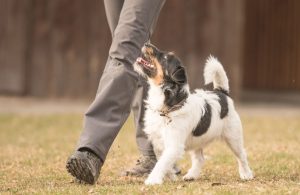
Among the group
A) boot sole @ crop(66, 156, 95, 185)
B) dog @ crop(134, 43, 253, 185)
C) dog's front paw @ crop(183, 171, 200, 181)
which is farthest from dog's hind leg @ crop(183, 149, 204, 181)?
boot sole @ crop(66, 156, 95, 185)

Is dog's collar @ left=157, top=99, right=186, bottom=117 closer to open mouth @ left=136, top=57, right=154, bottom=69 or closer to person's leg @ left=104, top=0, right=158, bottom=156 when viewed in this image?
open mouth @ left=136, top=57, right=154, bottom=69

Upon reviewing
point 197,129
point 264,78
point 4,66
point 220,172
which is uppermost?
point 197,129

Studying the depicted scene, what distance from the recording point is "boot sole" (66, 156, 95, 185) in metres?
6.01

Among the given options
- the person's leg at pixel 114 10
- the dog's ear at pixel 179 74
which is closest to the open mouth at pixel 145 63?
the dog's ear at pixel 179 74

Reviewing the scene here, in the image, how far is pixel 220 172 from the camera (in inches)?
291

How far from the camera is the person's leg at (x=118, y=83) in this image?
20.2 ft

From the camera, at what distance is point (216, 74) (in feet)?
23.6

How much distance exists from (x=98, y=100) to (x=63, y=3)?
946 cm

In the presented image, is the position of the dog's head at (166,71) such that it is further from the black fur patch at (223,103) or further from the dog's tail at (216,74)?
the dog's tail at (216,74)

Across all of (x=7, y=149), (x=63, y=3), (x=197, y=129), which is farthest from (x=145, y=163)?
(x=63, y=3)

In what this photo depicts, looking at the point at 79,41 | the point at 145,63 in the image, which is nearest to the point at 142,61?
the point at 145,63

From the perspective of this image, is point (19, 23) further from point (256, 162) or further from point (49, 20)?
point (256, 162)

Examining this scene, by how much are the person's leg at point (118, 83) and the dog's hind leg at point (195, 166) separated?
38.7 inches

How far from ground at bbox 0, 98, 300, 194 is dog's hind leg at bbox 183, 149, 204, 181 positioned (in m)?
0.09
